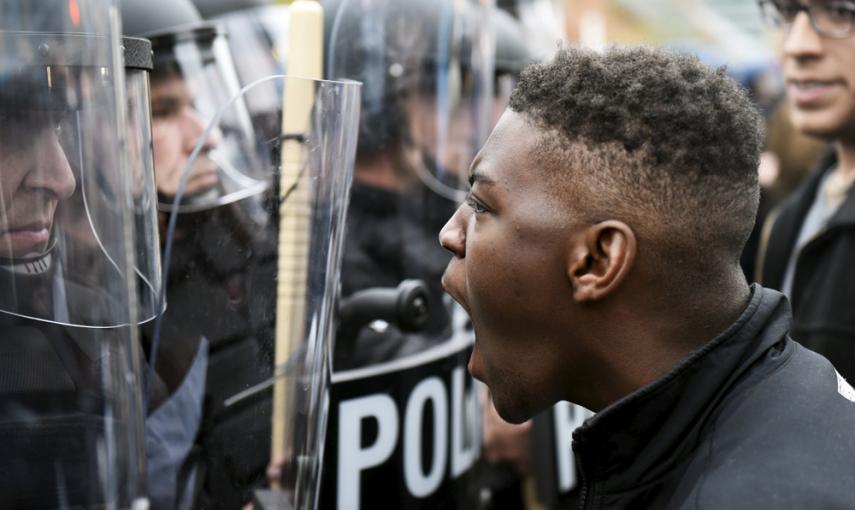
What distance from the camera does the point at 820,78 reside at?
2977mm

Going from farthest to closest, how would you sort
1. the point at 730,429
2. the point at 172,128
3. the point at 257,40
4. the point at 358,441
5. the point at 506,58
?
the point at 506,58 < the point at 257,40 < the point at 172,128 < the point at 358,441 < the point at 730,429

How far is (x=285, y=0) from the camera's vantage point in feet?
16.1

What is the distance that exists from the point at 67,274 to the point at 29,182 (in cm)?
13

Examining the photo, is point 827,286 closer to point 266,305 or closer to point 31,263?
point 266,305

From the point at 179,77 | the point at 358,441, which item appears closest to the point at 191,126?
the point at 179,77

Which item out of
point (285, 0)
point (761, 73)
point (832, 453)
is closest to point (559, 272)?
point (832, 453)

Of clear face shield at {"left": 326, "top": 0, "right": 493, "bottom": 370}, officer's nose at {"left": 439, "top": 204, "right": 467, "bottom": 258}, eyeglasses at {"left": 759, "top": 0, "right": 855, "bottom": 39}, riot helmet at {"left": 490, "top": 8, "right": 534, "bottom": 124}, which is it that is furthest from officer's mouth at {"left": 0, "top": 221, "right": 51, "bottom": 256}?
riot helmet at {"left": 490, "top": 8, "right": 534, "bottom": 124}

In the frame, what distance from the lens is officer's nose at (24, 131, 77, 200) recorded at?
3.94ft

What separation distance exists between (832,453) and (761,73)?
8.73m

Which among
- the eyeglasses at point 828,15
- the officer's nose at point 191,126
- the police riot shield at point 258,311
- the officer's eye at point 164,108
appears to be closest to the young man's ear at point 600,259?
the police riot shield at point 258,311

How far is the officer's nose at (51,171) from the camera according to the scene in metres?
1.20

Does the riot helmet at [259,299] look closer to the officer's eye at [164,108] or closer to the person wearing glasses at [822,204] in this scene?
the officer's eye at [164,108]

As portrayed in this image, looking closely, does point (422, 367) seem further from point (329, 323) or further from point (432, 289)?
point (329, 323)

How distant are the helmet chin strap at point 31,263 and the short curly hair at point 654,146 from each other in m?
0.65
